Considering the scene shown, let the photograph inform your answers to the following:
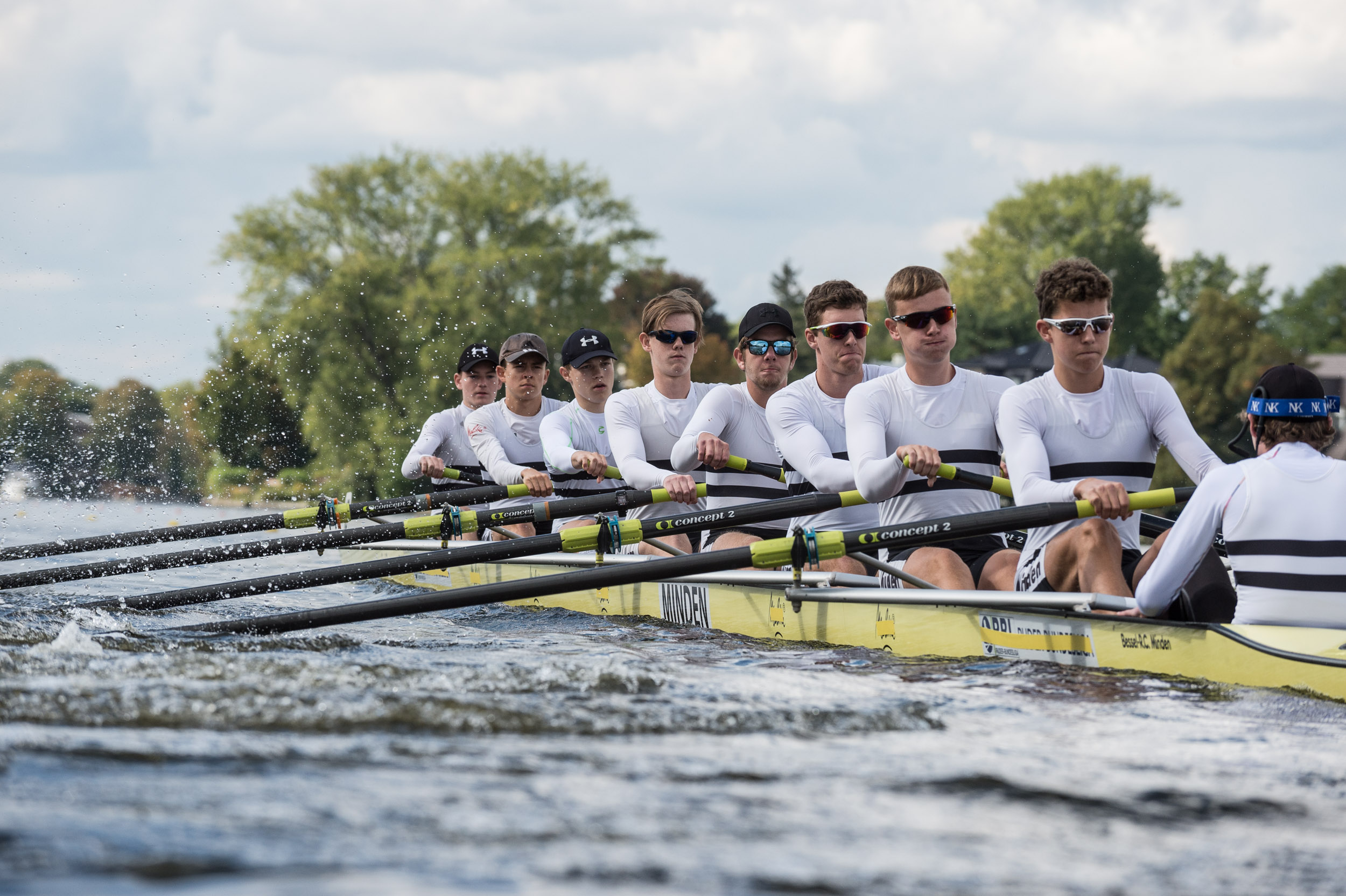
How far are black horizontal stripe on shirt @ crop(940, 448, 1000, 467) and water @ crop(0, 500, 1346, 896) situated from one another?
1.18 meters

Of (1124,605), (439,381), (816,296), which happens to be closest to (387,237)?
(439,381)

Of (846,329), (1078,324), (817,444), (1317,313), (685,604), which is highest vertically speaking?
(1317,313)

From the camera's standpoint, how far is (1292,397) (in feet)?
13.8

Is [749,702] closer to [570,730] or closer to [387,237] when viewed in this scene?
[570,730]

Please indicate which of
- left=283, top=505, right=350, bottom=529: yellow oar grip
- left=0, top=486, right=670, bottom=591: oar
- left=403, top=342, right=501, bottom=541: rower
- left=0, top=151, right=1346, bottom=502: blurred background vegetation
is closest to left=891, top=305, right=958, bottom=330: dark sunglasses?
left=0, top=486, right=670, bottom=591: oar

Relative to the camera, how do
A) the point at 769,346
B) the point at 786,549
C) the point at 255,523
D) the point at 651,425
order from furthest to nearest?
the point at 255,523 → the point at 651,425 → the point at 769,346 → the point at 786,549

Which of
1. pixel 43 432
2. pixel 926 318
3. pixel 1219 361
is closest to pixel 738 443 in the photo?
pixel 926 318

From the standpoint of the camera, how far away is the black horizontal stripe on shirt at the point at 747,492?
743 cm

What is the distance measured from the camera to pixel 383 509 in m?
9.26

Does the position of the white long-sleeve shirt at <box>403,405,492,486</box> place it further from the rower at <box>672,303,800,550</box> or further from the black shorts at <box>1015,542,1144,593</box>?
the black shorts at <box>1015,542,1144,593</box>

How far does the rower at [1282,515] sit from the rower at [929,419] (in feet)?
4.88

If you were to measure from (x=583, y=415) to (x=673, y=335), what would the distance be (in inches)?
55.5

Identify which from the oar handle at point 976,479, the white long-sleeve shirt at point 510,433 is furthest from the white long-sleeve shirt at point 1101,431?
the white long-sleeve shirt at point 510,433

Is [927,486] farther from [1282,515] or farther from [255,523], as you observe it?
[255,523]
